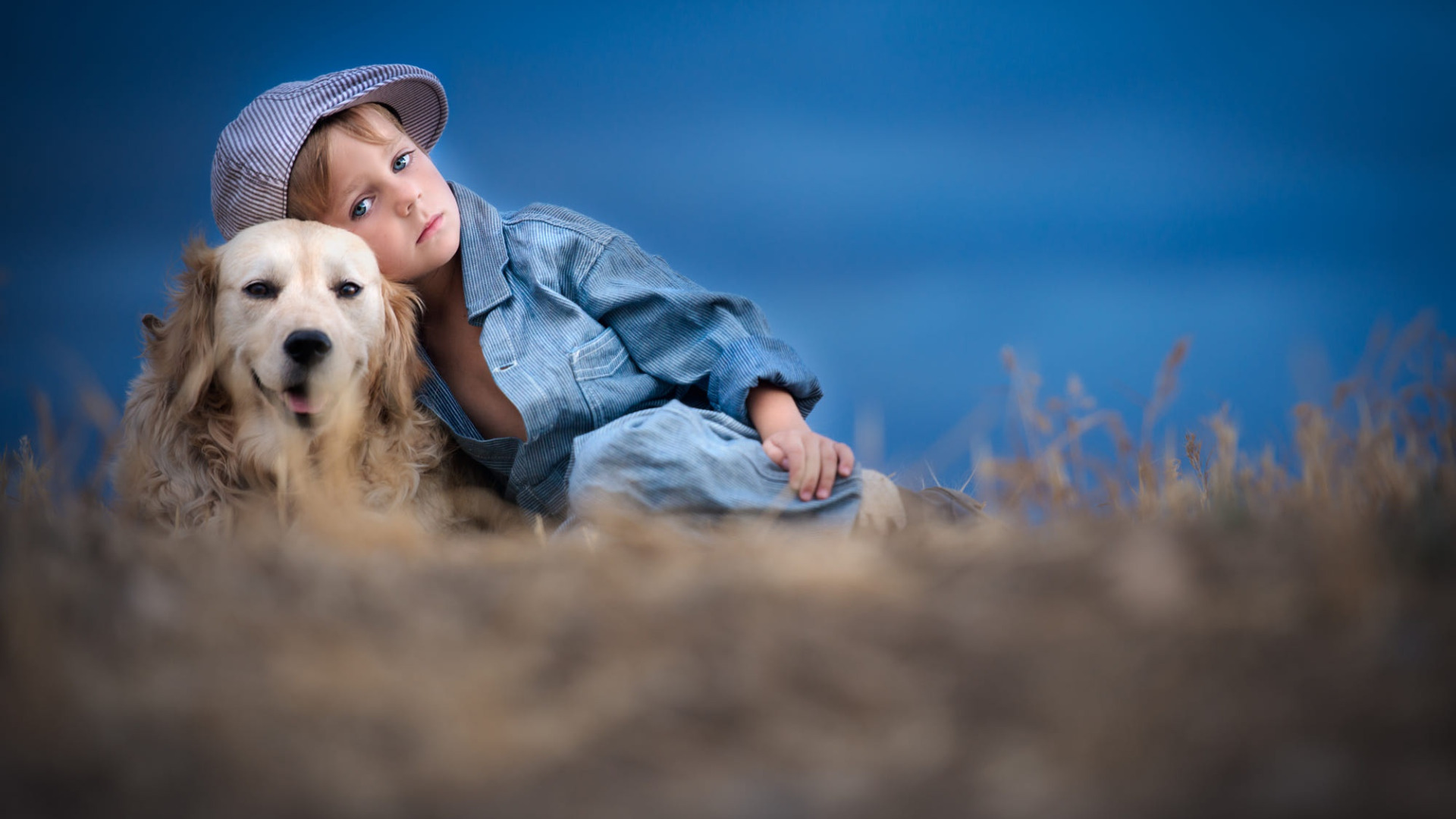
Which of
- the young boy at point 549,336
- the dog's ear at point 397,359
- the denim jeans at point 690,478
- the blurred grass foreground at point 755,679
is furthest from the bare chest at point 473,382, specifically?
the blurred grass foreground at point 755,679

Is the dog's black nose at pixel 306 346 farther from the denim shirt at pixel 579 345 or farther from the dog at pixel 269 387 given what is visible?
the denim shirt at pixel 579 345

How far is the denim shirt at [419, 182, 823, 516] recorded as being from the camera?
268cm

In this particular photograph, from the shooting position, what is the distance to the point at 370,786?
830 mm

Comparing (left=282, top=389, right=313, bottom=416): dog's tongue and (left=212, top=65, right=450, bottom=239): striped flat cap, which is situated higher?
(left=212, top=65, right=450, bottom=239): striped flat cap

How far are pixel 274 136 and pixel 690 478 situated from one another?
4.86 ft

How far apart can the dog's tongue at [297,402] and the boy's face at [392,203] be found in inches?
18.0

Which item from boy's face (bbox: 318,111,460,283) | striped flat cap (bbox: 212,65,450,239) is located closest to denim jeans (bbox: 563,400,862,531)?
boy's face (bbox: 318,111,460,283)

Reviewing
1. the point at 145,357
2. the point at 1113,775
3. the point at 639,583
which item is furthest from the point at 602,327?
the point at 1113,775

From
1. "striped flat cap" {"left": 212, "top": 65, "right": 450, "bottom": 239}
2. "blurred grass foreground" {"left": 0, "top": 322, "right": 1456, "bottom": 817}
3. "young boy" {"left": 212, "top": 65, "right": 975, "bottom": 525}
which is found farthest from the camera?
"striped flat cap" {"left": 212, "top": 65, "right": 450, "bottom": 239}

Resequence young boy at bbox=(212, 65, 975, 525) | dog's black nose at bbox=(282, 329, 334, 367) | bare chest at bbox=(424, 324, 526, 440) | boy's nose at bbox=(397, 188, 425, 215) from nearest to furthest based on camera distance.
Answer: dog's black nose at bbox=(282, 329, 334, 367) → young boy at bbox=(212, 65, 975, 525) → boy's nose at bbox=(397, 188, 425, 215) → bare chest at bbox=(424, 324, 526, 440)

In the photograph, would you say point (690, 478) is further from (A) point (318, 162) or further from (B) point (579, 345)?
(A) point (318, 162)

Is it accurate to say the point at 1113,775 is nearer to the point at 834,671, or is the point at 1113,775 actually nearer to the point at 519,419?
the point at 834,671

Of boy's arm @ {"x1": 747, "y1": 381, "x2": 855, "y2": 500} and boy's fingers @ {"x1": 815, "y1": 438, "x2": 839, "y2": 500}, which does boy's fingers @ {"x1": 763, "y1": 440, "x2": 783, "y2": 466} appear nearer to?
boy's arm @ {"x1": 747, "y1": 381, "x2": 855, "y2": 500}

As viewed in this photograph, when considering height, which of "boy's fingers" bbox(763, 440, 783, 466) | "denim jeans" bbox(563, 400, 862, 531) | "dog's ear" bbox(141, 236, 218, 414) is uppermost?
"dog's ear" bbox(141, 236, 218, 414)
